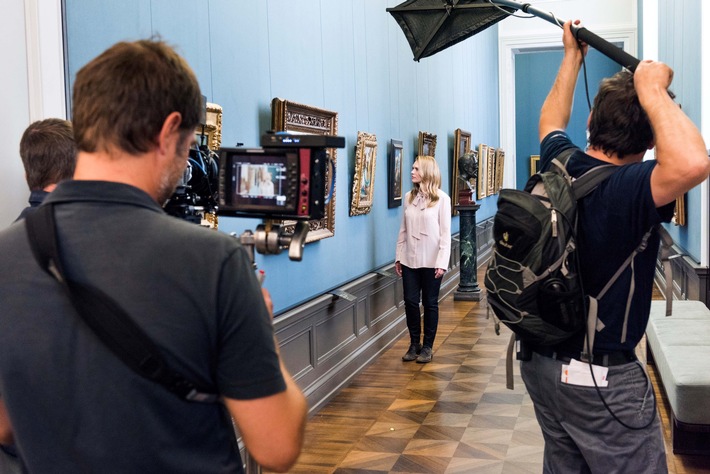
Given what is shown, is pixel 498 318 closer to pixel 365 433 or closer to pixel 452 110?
pixel 365 433

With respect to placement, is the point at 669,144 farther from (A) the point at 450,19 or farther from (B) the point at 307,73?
(B) the point at 307,73

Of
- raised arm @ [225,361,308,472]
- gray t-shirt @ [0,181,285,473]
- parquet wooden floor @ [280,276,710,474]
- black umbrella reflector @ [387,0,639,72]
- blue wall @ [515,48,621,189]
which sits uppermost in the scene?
blue wall @ [515,48,621,189]

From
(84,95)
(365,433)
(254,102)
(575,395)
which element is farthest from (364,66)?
(84,95)

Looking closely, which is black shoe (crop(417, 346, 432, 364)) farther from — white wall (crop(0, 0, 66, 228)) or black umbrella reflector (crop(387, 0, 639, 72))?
white wall (crop(0, 0, 66, 228))

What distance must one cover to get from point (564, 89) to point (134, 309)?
199 cm

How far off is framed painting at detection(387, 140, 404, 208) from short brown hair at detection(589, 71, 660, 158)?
256 inches

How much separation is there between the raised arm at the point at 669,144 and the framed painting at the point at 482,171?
13503mm

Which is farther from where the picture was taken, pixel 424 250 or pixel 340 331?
pixel 424 250

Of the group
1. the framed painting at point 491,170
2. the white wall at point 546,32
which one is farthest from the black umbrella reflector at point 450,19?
the white wall at point 546,32

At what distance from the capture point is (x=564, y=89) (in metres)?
2.96

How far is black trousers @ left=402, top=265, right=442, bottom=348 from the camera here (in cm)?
822

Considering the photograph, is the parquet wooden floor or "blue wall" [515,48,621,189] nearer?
the parquet wooden floor

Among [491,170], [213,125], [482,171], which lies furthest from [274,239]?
[491,170]

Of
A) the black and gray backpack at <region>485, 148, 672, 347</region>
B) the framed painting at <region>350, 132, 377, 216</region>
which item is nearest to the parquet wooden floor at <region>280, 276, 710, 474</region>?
the framed painting at <region>350, 132, 377, 216</region>
